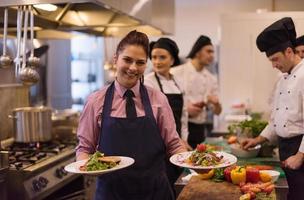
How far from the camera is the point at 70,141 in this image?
2.59 meters

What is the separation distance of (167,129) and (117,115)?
0.19 metres

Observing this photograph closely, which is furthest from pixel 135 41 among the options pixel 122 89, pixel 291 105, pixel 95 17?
pixel 95 17

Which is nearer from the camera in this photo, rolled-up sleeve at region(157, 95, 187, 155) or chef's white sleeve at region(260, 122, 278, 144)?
rolled-up sleeve at region(157, 95, 187, 155)

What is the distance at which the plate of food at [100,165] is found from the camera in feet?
4.31

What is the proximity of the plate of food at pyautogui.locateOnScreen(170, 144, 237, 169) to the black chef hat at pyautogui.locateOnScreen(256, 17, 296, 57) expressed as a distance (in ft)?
1.99

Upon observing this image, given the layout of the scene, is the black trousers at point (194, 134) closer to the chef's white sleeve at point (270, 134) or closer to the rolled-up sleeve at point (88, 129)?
the chef's white sleeve at point (270, 134)

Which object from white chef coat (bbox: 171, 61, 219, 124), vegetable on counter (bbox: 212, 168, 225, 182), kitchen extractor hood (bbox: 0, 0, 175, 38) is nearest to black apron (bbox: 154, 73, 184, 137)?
kitchen extractor hood (bbox: 0, 0, 175, 38)

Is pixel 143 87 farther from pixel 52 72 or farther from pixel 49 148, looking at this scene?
pixel 52 72

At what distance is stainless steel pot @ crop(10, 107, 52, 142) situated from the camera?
89.1 inches

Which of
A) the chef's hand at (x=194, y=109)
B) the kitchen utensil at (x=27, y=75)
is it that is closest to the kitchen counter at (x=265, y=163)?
the chef's hand at (x=194, y=109)

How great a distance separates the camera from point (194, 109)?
9.70 ft

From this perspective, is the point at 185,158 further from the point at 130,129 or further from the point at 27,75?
→ the point at 27,75

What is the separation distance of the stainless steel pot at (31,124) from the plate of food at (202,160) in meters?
1.05

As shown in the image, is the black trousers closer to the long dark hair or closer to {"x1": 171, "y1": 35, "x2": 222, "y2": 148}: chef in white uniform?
{"x1": 171, "y1": 35, "x2": 222, "y2": 148}: chef in white uniform
